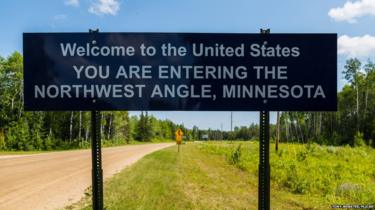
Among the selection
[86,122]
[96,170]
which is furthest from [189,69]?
[86,122]

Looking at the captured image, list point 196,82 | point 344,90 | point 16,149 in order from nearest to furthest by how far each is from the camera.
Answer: point 196,82 → point 16,149 → point 344,90

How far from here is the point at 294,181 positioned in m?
13.1

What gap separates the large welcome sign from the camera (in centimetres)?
447

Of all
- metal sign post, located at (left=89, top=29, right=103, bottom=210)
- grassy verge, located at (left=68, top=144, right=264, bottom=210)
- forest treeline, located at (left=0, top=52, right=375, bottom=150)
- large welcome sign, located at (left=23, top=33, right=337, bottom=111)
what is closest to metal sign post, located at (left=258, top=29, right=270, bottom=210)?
large welcome sign, located at (left=23, top=33, right=337, bottom=111)

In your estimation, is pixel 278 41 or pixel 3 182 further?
pixel 3 182

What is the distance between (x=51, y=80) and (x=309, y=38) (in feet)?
9.29

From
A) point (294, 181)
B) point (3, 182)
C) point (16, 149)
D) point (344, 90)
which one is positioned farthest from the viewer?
point (344, 90)

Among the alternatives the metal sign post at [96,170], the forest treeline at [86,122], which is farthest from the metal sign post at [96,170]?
the forest treeline at [86,122]

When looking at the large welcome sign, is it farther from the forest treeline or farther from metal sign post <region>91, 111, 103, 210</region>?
the forest treeline

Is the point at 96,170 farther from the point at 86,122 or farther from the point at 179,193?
the point at 86,122

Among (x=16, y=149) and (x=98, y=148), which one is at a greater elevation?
(x=98, y=148)

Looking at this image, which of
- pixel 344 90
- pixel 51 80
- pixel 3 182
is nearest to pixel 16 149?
pixel 3 182

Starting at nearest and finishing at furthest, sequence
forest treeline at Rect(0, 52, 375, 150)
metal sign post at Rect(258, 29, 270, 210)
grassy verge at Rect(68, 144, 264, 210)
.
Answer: metal sign post at Rect(258, 29, 270, 210), grassy verge at Rect(68, 144, 264, 210), forest treeline at Rect(0, 52, 375, 150)

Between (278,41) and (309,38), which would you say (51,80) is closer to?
(278,41)
